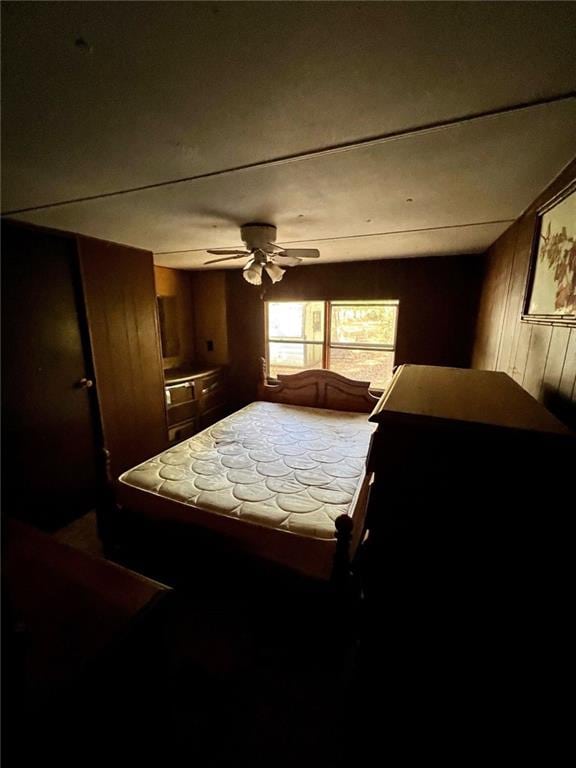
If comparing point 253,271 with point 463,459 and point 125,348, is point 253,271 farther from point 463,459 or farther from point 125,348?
point 463,459

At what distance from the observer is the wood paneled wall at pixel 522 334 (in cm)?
117

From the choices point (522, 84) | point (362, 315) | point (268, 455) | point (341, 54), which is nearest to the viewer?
point (341, 54)

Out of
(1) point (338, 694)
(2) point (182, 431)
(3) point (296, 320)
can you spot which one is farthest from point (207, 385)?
(1) point (338, 694)

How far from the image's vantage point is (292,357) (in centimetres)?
436

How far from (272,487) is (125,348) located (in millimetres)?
2097

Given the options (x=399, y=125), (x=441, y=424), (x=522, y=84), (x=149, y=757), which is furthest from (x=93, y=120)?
(x=149, y=757)

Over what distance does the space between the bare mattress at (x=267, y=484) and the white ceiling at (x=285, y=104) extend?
120cm

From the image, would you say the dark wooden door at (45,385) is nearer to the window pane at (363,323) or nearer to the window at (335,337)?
the window at (335,337)

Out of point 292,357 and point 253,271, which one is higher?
point 253,271

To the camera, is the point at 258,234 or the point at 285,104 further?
the point at 258,234

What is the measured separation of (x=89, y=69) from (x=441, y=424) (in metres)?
1.28

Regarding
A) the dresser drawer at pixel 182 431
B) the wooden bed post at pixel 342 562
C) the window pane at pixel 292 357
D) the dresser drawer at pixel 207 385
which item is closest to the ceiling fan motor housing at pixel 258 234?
the wooden bed post at pixel 342 562

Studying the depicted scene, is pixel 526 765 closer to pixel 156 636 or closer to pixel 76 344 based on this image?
pixel 156 636

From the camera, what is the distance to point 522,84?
814 mm
